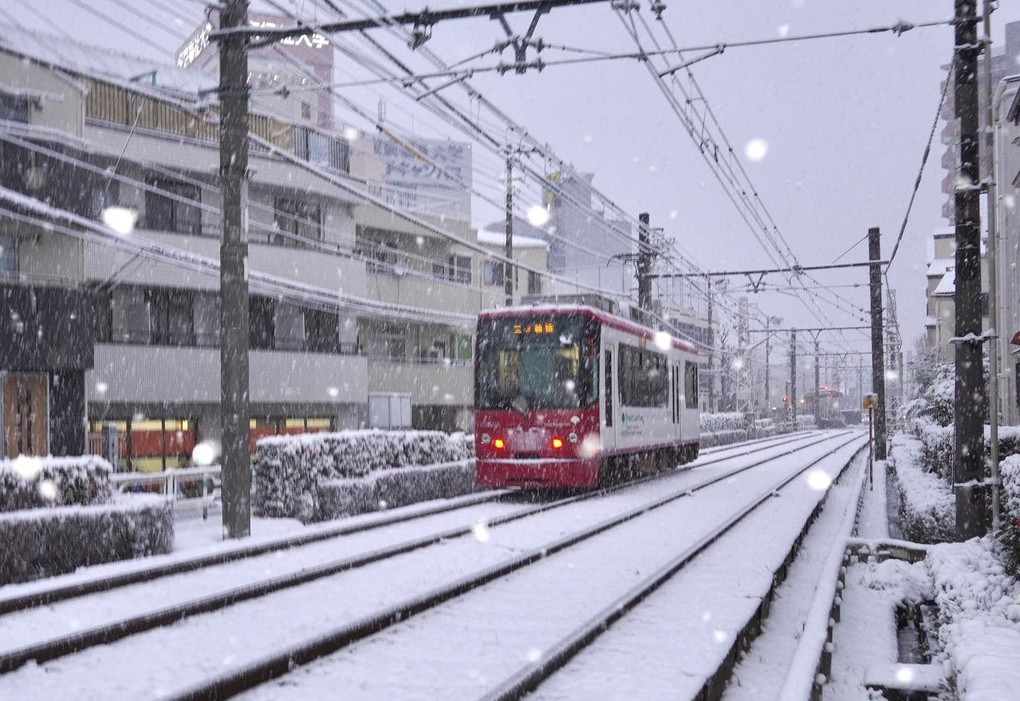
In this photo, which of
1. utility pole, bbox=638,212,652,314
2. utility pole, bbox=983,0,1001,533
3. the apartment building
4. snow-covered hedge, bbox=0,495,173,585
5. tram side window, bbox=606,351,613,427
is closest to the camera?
snow-covered hedge, bbox=0,495,173,585

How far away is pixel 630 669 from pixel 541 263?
41460 millimetres

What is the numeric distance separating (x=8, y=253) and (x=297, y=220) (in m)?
8.75

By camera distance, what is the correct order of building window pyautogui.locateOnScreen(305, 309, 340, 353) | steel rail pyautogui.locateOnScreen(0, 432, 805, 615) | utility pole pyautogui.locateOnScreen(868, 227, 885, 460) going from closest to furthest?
steel rail pyautogui.locateOnScreen(0, 432, 805, 615), building window pyautogui.locateOnScreen(305, 309, 340, 353), utility pole pyautogui.locateOnScreen(868, 227, 885, 460)

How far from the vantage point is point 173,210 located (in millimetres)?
25000

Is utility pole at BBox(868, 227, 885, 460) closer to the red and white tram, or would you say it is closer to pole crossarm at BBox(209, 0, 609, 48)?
the red and white tram

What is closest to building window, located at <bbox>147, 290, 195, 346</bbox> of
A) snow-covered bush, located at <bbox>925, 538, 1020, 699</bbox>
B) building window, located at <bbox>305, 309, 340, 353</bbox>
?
building window, located at <bbox>305, 309, 340, 353</bbox>

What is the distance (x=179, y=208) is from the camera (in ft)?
82.4

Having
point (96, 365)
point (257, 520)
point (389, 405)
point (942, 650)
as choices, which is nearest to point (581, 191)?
point (389, 405)

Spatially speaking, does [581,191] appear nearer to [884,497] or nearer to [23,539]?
[884,497]

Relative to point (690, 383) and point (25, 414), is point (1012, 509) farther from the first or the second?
point (25, 414)

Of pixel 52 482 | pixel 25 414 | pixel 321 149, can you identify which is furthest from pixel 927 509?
pixel 321 149

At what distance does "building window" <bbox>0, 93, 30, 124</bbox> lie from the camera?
64.4 feet

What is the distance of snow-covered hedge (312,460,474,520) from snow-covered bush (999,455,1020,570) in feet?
29.0

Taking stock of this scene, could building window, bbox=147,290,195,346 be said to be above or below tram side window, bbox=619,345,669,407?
above
